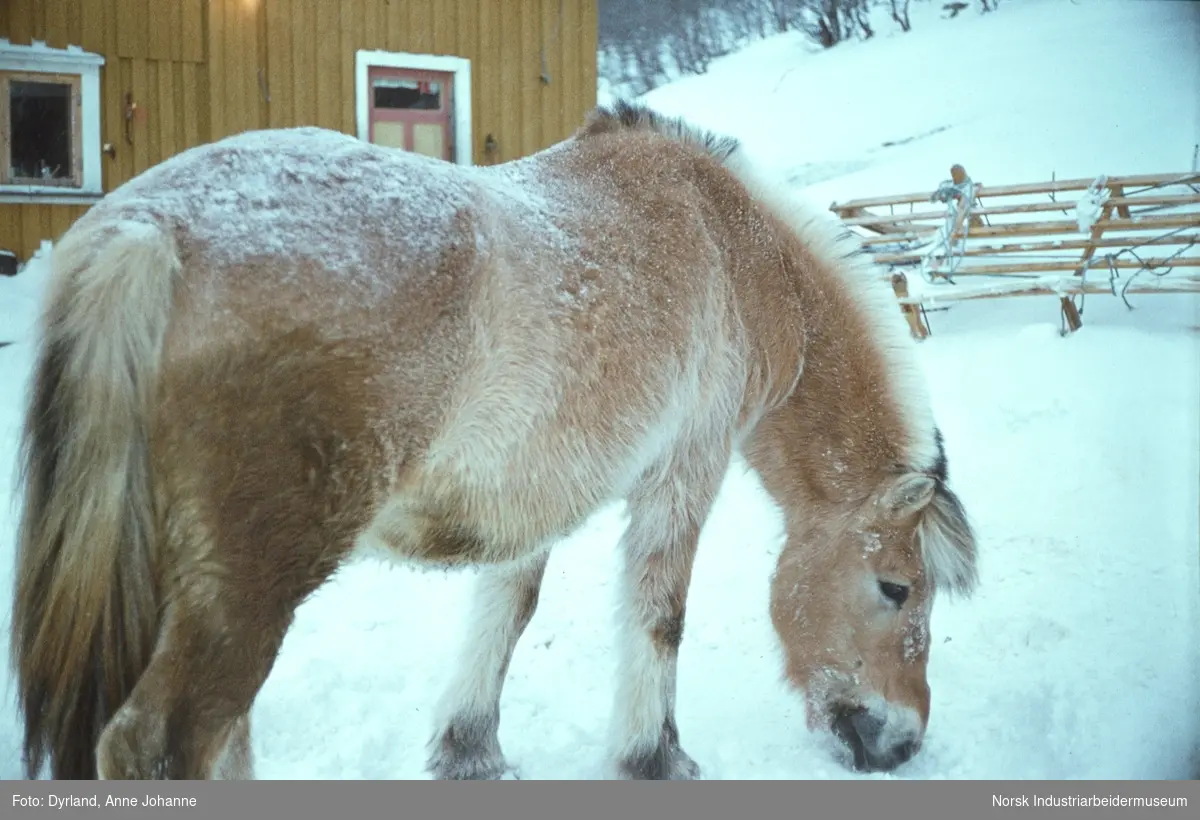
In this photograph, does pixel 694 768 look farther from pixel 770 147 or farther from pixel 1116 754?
pixel 770 147

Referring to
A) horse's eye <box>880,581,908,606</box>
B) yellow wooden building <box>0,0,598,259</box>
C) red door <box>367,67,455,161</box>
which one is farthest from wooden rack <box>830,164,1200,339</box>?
horse's eye <box>880,581,908,606</box>

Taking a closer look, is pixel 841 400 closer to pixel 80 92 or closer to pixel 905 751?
pixel 905 751

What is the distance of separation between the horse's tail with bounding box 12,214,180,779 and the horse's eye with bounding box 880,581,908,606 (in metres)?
2.16

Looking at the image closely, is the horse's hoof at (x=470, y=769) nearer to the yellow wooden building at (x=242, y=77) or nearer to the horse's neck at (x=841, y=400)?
the horse's neck at (x=841, y=400)

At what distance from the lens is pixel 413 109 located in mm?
5117

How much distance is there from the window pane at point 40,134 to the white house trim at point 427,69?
128 cm

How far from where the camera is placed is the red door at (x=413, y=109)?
15.9ft

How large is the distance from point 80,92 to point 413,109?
1.63 m

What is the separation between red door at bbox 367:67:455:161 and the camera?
15.9 feet

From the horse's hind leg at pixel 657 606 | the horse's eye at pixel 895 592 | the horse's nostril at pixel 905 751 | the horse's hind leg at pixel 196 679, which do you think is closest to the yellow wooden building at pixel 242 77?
the horse's hind leg at pixel 196 679

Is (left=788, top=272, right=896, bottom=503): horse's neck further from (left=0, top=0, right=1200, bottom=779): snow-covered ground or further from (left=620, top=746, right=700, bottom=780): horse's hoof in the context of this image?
(left=620, top=746, right=700, bottom=780): horse's hoof

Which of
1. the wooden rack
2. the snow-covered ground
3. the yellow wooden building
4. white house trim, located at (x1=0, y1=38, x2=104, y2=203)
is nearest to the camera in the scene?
the snow-covered ground

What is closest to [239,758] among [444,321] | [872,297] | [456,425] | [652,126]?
[456,425]
